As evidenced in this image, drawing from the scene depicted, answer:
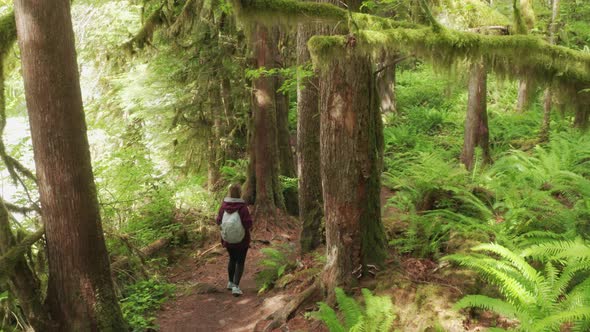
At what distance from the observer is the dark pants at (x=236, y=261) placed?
765 cm

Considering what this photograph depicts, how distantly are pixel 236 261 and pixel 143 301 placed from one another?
1.79 metres

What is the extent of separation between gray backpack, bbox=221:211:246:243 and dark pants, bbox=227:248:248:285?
0.30 m

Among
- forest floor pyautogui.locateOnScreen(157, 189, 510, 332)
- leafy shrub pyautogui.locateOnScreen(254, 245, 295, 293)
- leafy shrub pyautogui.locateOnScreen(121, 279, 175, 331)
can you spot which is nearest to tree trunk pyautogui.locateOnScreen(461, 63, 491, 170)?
forest floor pyautogui.locateOnScreen(157, 189, 510, 332)

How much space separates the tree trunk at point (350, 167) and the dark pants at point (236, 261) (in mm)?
2412

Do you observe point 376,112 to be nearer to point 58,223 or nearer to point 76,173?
point 76,173

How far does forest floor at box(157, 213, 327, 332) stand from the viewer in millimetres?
6605

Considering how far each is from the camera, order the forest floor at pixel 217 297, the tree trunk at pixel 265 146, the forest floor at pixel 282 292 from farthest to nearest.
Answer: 1. the tree trunk at pixel 265 146
2. the forest floor at pixel 217 297
3. the forest floor at pixel 282 292

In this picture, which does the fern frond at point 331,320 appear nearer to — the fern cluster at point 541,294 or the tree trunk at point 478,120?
the fern cluster at point 541,294

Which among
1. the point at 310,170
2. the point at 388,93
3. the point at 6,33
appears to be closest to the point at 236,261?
the point at 310,170

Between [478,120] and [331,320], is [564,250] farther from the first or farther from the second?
[478,120]

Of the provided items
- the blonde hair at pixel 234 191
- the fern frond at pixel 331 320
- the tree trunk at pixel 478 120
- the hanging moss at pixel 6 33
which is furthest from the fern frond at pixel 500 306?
the tree trunk at pixel 478 120

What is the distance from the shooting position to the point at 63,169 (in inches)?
205

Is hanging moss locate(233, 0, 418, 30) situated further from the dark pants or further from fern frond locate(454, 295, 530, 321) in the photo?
the dark pants

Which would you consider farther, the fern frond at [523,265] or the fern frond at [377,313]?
the fern frond at [377,313]
